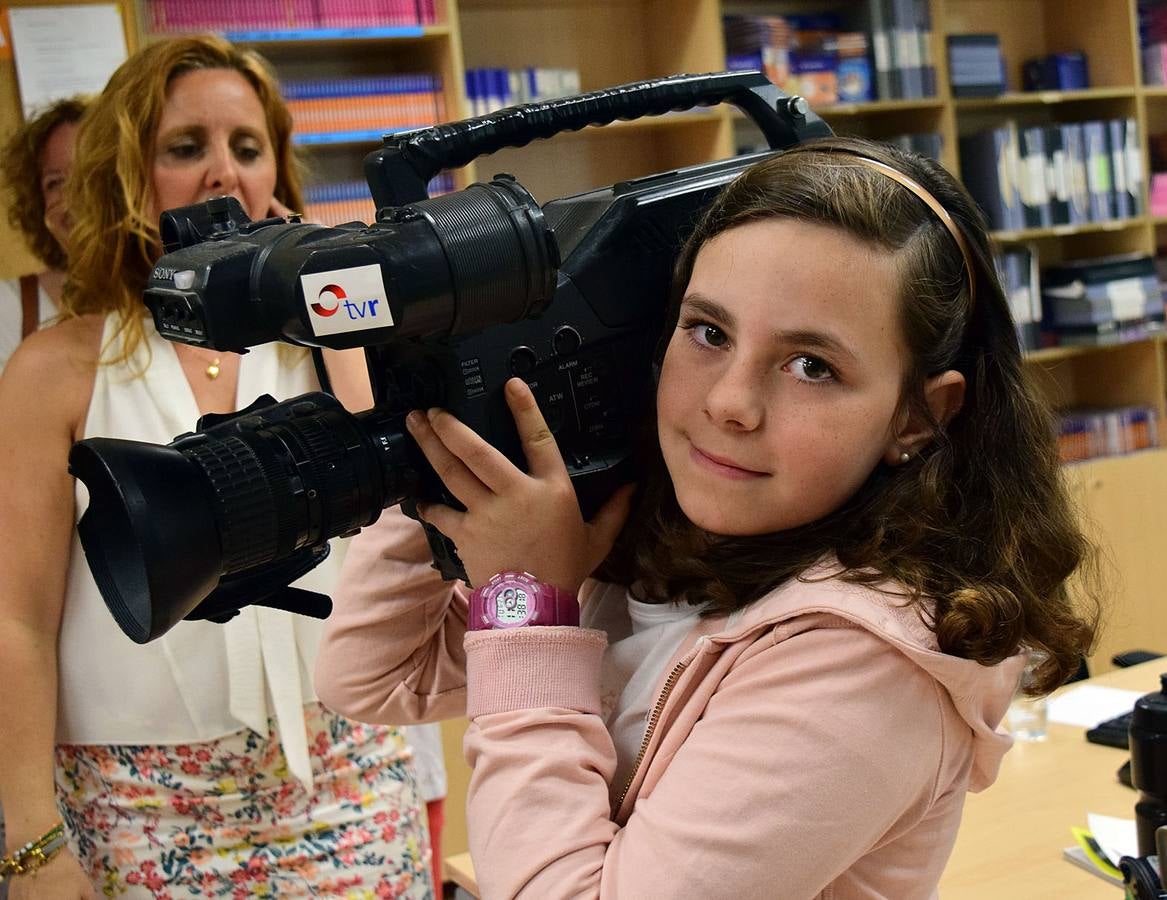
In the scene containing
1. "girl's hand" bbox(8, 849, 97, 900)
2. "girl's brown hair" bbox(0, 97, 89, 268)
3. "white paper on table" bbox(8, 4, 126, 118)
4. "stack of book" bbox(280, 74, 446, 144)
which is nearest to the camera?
"girl's hand" bbox(8, 849, 97, 900)

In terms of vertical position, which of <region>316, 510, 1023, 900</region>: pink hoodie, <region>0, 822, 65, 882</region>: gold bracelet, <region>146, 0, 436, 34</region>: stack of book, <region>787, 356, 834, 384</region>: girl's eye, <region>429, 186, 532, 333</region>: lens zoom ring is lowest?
<region>0, 822, 65, 882</region>: gold bracelet

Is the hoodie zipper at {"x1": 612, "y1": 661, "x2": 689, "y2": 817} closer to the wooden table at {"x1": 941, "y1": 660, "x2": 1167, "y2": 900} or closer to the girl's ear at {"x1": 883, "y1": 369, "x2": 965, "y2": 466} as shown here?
the girl's ear at {"x1": 883, "y1": 369, "x2": 965, "y2": 466}

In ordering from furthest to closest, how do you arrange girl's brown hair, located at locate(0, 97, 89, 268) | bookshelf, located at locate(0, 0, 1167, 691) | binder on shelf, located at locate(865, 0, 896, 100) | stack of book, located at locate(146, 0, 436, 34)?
binder on shelf, located at locate(865, 0, 896, 100)
bookshelf, located at locate(0, 0, 1167, 691)
stack of book, located at locate(146, 0, 436, 34)
girl's brown hair, located at locate(0, 97, 89, 268)

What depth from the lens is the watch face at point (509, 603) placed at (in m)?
A: 0.89

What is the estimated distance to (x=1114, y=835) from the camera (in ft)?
4.64

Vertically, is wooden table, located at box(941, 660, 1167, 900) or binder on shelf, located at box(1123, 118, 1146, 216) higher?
binder on shelf, located at box(1123, 118, 1146, 216)

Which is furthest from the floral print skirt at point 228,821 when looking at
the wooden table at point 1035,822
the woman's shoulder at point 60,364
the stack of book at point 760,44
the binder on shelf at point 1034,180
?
the binder on shelf at point 1034,180

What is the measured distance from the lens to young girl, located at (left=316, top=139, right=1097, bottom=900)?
0.79m

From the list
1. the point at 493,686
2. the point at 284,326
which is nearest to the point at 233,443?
the point at 284,326

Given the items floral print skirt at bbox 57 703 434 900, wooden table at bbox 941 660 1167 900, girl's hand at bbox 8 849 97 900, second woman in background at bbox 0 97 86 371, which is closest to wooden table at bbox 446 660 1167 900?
wooden table at bbox 941 660 1167 900

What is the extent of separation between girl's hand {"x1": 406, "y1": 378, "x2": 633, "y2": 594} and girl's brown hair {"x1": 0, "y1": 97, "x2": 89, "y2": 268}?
1442 mm

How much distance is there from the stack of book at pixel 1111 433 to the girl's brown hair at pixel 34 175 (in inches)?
129

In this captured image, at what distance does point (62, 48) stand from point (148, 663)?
1.84m

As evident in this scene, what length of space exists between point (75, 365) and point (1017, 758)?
1352 mm
